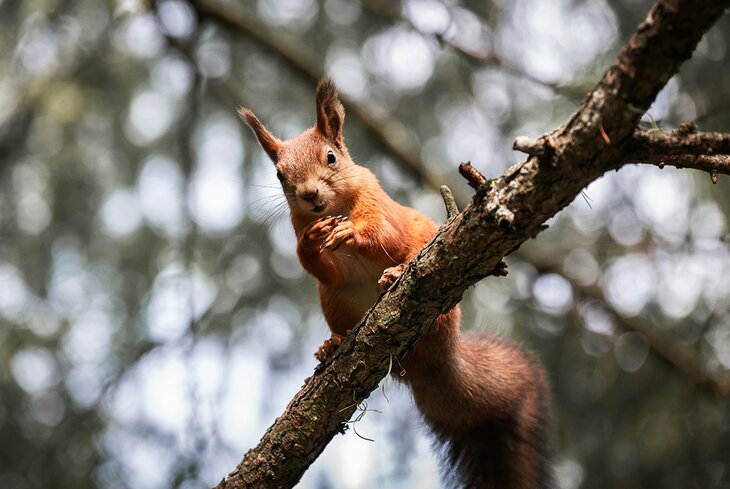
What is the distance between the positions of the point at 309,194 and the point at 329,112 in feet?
1.79

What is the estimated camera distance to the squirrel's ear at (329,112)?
2.73 meters

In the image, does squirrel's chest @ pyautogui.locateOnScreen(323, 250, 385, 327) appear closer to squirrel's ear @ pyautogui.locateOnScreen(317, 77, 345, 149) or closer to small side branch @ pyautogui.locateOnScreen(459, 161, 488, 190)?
squirrel's ear @ pyautogui.locateOnScreen(317, 77, 345, 149)

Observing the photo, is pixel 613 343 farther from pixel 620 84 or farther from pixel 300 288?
pixel 620 84

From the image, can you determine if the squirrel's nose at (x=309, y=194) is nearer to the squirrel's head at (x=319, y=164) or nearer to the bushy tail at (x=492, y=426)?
the squirrel's head at (x=319, y=164)

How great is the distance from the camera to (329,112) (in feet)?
9.33

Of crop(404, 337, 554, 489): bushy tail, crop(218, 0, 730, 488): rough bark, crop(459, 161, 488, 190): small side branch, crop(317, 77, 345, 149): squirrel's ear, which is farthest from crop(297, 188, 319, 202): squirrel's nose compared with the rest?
crop(459, 161, 488, 190): small side branch

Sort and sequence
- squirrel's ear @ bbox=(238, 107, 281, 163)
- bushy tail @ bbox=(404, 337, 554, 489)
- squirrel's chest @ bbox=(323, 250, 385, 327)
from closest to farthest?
squirrel's chest @ bbox=(323, 250, 385, 327) → bushy tail @ bbox=(404, 337, 554, 489) → squirrel's ear @ bbox=(238, 107, 281, 163)

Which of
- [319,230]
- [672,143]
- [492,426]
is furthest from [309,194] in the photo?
[672,143]

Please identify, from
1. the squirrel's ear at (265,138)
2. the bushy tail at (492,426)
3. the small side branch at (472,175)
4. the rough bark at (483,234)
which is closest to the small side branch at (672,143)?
the rough bark at (483,234)

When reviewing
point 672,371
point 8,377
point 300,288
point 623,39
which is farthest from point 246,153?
point 672,371

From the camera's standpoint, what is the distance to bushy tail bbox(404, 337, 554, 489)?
2.54 meters

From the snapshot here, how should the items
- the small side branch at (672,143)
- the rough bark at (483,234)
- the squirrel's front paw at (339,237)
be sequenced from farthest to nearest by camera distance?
the squirrel's front paw at (339,237), the small side branch at (672,143), the rough bark at (483,234)

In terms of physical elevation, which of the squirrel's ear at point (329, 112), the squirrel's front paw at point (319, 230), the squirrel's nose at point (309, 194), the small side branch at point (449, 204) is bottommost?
the small side branch at point (449, 204)

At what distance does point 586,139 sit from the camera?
1447 millimetres
